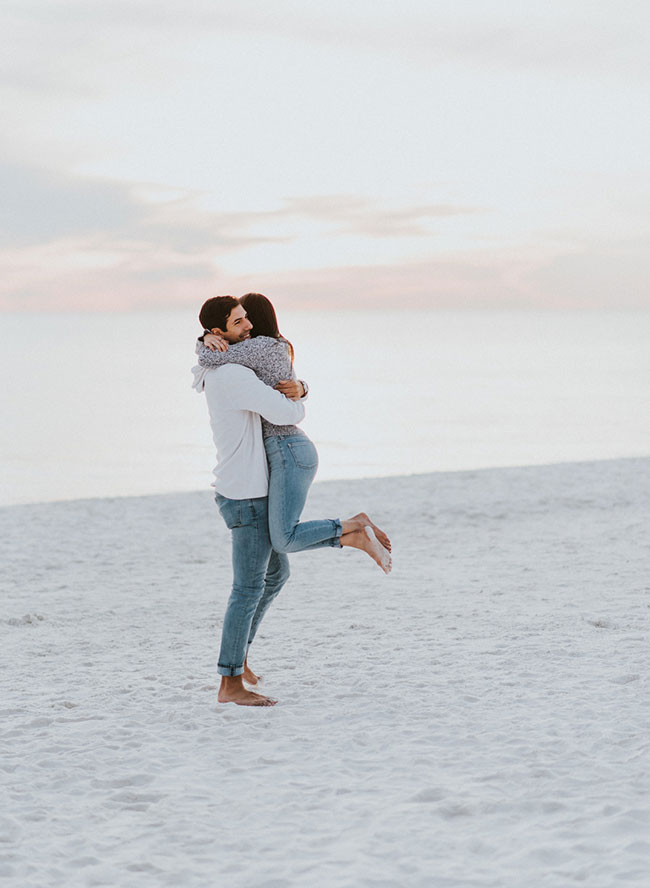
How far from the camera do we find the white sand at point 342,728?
3.57 metres

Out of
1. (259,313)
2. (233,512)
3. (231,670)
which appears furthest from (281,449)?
(231,670)

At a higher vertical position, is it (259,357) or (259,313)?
(259,313)

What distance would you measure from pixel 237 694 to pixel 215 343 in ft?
5.84

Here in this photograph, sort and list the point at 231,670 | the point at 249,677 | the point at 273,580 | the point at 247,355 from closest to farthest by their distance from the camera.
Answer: the point at 247,355
the point at 231,670
the point at 273,580
the point at 249,677

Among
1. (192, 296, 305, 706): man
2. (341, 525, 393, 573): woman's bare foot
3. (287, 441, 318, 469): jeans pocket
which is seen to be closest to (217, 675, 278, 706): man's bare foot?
(192, 296, 305, 706): man

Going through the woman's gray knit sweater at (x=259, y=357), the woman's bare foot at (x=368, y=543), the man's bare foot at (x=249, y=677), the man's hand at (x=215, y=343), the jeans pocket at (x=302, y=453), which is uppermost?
the man's hand at (x=215, y=343)

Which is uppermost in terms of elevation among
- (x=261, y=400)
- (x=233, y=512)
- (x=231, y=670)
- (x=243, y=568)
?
Answer: (x=261, y=400)

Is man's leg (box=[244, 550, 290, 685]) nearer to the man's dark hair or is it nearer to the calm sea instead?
the man's dark hair

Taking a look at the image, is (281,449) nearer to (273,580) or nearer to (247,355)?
(247,355)

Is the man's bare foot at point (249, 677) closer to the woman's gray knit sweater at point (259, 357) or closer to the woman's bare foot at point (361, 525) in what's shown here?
the woman's bare foot at point (361, 525)

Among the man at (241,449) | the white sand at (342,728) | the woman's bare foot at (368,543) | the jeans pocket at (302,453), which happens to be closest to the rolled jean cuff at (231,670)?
the man at (241,449)

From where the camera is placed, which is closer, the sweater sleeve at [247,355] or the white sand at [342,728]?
the white sand at [342,728]

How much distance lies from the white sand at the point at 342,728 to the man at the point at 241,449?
0.64 metres

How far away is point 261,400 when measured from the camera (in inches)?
185
